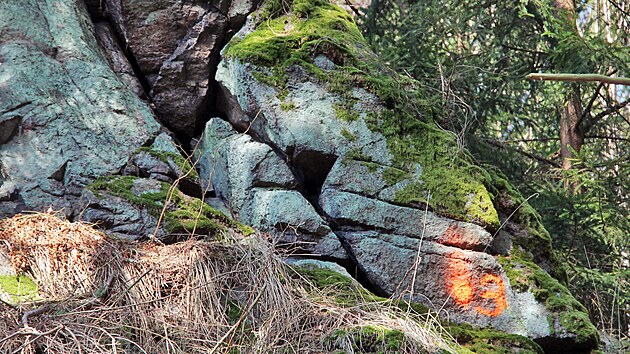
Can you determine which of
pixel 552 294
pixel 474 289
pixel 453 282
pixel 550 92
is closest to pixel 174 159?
pixel 453 282

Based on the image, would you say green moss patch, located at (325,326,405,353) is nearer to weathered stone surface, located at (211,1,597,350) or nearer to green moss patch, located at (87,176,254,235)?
weathered stone surface, located at (211,1,597,350)

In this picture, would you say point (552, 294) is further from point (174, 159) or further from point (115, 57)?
point (115, 57)

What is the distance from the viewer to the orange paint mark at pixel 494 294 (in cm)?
522

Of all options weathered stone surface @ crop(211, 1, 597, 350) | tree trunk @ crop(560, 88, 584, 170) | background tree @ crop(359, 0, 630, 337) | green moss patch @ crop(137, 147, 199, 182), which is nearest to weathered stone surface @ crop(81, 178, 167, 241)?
green moss patch @ crop(137, 147, 199, 182)

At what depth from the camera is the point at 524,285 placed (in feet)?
17.6

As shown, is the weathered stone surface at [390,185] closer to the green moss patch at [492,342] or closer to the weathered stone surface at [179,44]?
the green moss patch at [492,342]

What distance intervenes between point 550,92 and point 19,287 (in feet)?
26.0

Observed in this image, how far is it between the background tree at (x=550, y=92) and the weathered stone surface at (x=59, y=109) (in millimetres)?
3068

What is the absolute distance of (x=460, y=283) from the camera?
207 inches

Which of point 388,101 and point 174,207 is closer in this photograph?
point 174,207

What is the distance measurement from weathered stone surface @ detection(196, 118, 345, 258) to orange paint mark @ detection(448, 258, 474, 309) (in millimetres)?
852

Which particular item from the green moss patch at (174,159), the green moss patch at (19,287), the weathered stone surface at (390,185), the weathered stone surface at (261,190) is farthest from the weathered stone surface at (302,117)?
the green moss patch at (19,287)

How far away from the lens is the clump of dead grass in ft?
12.9

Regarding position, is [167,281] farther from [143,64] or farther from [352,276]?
[143,64]
